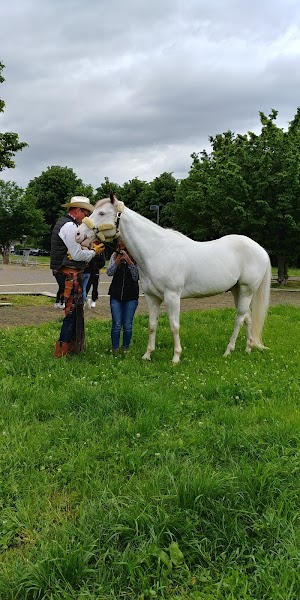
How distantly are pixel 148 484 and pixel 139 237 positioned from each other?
3.90 meters

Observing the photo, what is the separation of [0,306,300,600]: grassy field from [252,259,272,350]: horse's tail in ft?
5.47

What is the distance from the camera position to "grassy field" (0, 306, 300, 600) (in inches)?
84.6

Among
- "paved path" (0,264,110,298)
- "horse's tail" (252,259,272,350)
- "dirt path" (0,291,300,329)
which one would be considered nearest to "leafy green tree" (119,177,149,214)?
"paved path" (0,264,110,298)

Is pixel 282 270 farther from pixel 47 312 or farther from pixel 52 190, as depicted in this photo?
pixel 52 190

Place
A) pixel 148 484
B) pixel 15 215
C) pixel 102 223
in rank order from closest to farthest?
pixel 148 484 < pixel 102 223 < pixel 15 215

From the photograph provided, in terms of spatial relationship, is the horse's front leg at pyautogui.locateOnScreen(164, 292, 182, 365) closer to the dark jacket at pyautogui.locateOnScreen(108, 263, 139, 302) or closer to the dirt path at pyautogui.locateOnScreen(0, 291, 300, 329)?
the dark jacket at pyautogui.locateOnScreen(108, 263, 139, 302)

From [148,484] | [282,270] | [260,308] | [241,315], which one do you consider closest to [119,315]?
[241,315]

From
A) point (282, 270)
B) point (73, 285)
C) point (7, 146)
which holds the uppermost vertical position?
point (7, 146)

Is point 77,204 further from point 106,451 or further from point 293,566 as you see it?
point 293,566

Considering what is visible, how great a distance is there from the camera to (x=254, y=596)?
6.73 ft

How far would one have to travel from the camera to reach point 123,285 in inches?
256

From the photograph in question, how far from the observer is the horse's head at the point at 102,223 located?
556 cm

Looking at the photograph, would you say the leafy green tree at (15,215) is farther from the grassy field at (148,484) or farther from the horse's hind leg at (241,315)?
the grassy field at (148,484)

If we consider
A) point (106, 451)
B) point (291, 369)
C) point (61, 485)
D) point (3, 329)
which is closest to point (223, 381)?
point (291, 369)
